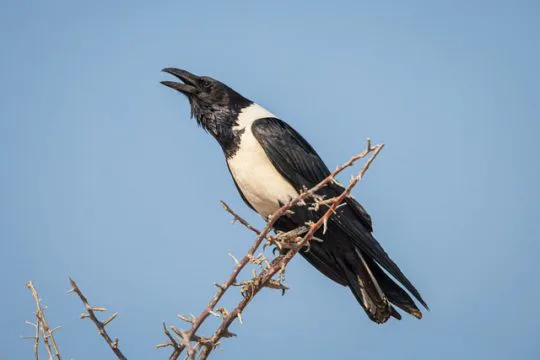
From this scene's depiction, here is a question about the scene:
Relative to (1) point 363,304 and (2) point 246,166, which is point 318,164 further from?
(1) point 363,304

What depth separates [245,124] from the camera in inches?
261

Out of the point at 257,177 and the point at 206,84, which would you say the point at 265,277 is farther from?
the point at 206,84

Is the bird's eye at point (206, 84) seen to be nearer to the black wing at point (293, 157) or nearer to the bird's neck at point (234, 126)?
the bird's neck at point (234, 126)

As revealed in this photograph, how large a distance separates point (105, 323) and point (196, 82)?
3999 mm

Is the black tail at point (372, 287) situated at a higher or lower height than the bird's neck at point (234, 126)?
lower

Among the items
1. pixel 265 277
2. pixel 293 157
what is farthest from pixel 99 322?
pixel 293 157

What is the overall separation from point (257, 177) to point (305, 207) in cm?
53

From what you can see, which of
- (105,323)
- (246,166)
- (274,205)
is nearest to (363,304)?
(274,205)

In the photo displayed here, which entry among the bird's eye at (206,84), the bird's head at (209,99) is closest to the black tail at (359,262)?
the bird's head at (209,99)

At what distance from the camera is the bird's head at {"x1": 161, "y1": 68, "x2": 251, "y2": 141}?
6.86m

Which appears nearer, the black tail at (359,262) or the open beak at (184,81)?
the black tail at (359,262)

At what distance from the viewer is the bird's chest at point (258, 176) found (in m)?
6.27

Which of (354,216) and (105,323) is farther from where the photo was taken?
(354,216)

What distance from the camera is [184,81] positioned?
282 inches
